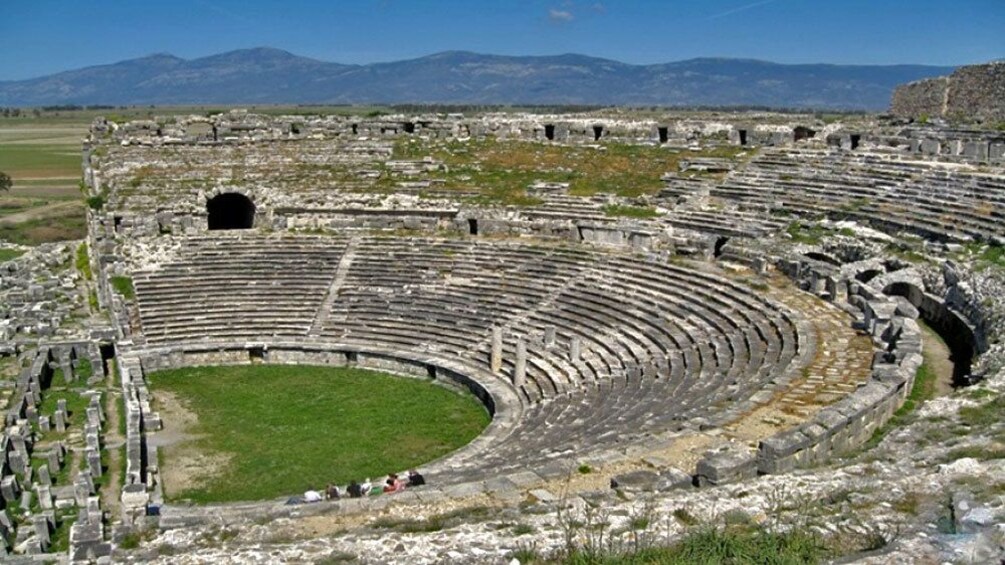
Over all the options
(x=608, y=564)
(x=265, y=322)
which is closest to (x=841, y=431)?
(x=608, y=564)

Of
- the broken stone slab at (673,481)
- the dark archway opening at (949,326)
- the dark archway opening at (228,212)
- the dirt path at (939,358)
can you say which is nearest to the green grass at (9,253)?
the dark archway opening at (228,212)

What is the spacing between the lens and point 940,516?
310 inches

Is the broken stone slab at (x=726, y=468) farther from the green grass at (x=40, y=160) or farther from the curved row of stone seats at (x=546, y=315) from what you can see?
the green grass at (x=40, y=160)

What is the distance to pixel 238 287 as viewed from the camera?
26.3 m

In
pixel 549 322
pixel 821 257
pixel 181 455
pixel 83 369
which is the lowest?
pixel 181 455

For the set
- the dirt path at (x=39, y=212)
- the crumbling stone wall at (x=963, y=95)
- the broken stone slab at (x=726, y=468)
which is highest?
the crumbling stone wall at (x=963, y=95)

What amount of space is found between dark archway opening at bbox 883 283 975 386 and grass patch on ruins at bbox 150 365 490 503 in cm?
974

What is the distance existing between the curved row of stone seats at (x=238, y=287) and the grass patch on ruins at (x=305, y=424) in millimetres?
1877

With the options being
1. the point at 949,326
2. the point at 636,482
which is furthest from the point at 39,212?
the point at 636,482

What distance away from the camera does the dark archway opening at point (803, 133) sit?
33500 millimetres

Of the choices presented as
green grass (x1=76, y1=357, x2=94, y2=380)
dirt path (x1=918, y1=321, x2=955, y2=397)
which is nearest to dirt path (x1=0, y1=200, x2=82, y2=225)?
green grass (x1=76, y1=357, x2=94, y2=380)

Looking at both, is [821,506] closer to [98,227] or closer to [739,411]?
[739,411]

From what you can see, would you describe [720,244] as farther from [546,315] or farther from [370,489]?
[370,489]

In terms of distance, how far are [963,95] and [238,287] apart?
1117 inches
